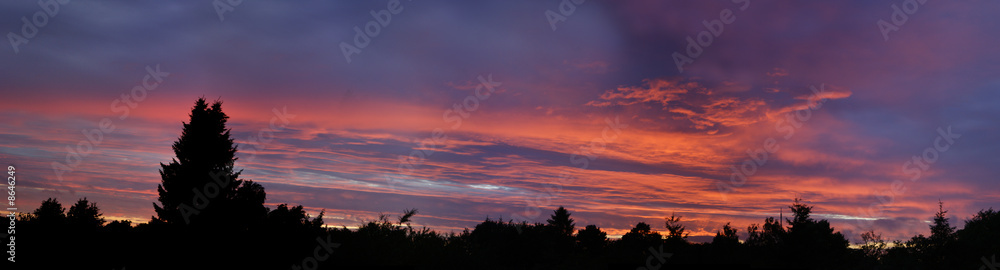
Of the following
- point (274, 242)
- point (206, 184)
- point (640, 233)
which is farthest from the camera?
point (640, 233)

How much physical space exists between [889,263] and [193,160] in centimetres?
7897

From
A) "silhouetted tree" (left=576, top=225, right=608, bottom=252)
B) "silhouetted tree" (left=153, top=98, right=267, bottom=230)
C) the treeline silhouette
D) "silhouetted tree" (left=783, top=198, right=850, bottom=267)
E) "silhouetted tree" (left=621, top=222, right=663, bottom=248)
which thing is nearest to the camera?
the treeline silhouette

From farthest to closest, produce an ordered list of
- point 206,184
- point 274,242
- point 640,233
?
point 640,233
point 206,184
point 274,242

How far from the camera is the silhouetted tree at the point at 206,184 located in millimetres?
56719

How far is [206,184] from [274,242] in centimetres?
1879

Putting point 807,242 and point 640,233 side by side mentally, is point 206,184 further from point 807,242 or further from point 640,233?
point 640,233

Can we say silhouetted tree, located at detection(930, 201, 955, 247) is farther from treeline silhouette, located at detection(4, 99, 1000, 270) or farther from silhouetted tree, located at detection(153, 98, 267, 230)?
silhouetted tree, located at detection(153, 98, 267, 230)

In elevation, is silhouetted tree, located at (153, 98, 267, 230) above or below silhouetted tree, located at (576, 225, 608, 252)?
above

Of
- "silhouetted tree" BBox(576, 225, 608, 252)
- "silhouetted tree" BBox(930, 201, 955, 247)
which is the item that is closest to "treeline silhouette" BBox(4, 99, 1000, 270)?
"silhouetted tree" BBox(930, 201, 955, 247)

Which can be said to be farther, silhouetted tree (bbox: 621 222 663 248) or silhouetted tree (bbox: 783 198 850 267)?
silhouetted tree (bbox: 621 222 663 248)

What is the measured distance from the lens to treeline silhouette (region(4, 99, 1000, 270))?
47.5 metres

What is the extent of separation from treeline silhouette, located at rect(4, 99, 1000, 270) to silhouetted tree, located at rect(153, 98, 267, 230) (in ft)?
0.35

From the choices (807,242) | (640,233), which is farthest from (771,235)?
(640,233)

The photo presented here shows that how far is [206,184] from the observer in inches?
2499
